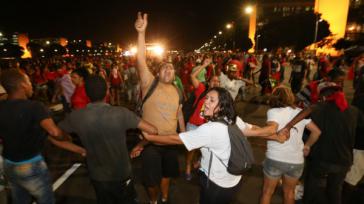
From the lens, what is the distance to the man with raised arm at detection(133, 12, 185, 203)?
368 cm

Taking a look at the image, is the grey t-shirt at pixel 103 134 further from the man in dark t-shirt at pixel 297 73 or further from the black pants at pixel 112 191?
the man in dark t-shirt at pixel 297 73

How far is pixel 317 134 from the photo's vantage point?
10.9 feet

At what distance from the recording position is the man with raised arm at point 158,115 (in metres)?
3.68

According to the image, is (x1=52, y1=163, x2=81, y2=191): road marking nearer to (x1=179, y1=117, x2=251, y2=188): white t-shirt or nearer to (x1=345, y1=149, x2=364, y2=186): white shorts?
(x1=179, y1=117, x2=251, y2=188): white t-shirt

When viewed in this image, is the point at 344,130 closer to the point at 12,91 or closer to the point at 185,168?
the point at 185,168

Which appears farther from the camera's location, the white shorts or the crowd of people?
the white shorts

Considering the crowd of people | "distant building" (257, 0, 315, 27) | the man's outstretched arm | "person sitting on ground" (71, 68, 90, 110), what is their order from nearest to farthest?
1. the crowd of people
2. the man's outstretched arm
3. "person sitting on ground" (71, 68, 90, 110)
4. "distant building" (257, 0, 315, 27)

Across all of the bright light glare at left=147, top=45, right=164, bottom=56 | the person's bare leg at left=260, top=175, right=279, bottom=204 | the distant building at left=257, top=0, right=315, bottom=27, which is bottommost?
the person's bare leg at left=260, top=175, right=279, bottom=204

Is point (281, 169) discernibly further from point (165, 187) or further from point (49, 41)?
point (49, 41)

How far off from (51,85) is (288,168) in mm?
12550

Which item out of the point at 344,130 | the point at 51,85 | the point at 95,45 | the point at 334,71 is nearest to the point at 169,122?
the point at 344,130

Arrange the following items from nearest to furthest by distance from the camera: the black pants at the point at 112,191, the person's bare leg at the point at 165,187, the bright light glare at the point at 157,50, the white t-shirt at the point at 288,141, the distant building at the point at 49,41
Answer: the black pants at the point at 112,191 → the white t-shirt at the point at 288,141 → the person's bare leg at the point at 165,187 → the bright light glare at the point at 157,50 → the distant building at the point at 49,41

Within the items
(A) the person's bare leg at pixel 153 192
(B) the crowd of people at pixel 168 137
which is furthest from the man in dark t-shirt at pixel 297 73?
(A) the person's bare leg at pixel 153 192

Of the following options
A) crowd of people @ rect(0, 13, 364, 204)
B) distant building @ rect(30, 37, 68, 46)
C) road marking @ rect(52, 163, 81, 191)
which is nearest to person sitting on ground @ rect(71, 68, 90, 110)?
road marking @ rect(52, 163, 81, 191)
